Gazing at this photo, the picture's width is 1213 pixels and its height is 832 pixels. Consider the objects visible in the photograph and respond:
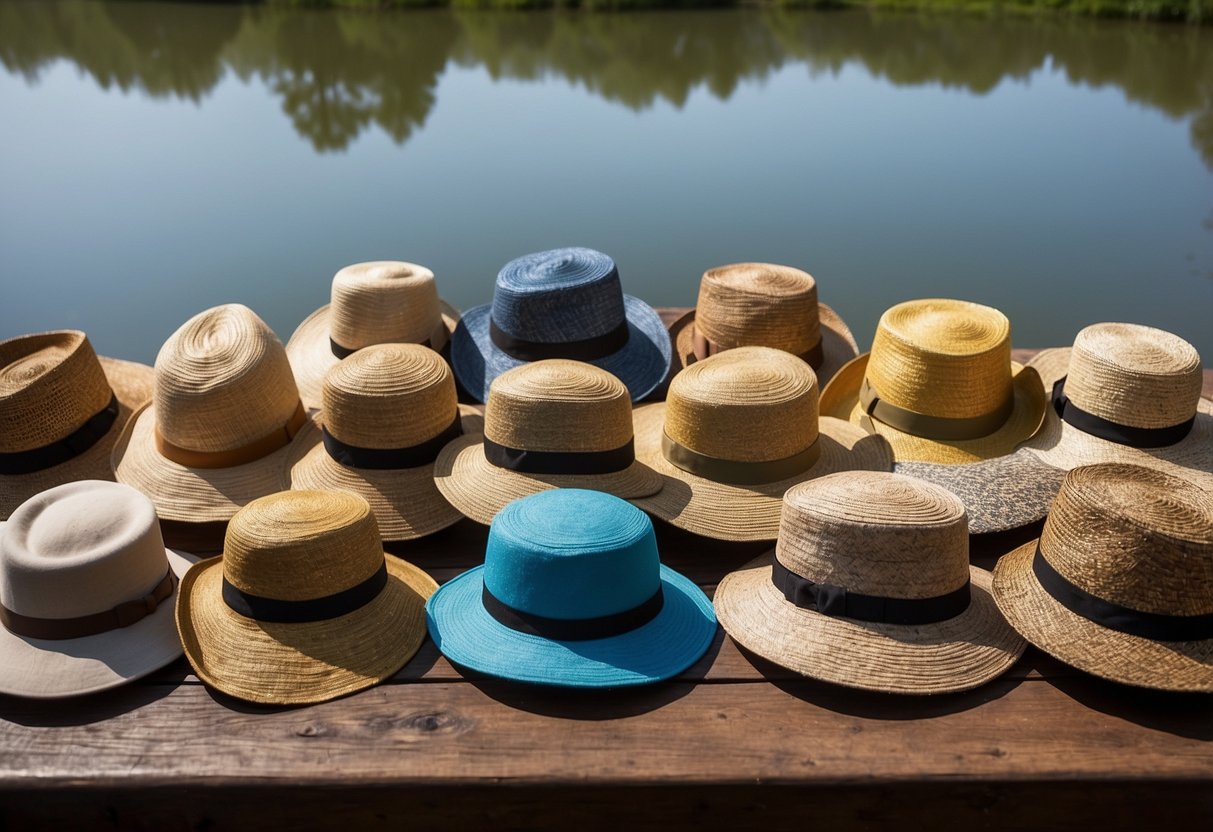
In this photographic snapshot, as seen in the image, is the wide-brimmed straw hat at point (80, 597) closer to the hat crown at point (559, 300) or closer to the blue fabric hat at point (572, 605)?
the blue fabric hat at point (572, 605)

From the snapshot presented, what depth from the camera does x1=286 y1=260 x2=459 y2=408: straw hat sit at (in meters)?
3.57

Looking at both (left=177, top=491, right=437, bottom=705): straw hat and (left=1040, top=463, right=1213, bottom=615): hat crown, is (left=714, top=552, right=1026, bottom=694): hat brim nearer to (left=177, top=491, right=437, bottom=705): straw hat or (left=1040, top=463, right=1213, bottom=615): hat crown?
(left=1040, top=463, right=1213, bottom=615): hat crown

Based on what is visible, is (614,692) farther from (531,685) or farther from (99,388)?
(99,388)

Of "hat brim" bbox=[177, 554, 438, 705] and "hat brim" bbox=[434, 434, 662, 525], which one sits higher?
"hat brim" bbox=[434, 434, 662, 525]

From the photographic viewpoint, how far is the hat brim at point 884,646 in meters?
2.16

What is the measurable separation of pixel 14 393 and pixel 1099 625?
3.23m

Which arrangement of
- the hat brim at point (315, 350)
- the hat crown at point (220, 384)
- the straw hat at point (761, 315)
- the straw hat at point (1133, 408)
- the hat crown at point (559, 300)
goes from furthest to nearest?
the hat brim at point (315, 350) → the straw hat at point (761, 315) → the hat crown at point (559, 300) → the hat crown at point (220, 384) → the straw hat at point (1133, 408)

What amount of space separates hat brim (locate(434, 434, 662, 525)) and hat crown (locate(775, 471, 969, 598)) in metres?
0.62

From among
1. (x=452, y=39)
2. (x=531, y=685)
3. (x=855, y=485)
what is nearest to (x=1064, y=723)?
(x=855, y=485)

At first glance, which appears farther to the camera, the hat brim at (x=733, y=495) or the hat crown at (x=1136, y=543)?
the hat brim at (x=733, y=495)

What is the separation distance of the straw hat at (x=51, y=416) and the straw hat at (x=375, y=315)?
2.21ft

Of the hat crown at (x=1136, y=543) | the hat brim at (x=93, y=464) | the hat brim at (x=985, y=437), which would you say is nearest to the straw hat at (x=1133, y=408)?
the hat brim at (x=985, y=437)

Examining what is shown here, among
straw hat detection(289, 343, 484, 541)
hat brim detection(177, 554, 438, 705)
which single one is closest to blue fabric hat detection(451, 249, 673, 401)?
straw hat detection(289, 343, 484, 541)

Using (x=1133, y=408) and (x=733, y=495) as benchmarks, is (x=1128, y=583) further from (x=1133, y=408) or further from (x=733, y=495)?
(x=733, y=495)
